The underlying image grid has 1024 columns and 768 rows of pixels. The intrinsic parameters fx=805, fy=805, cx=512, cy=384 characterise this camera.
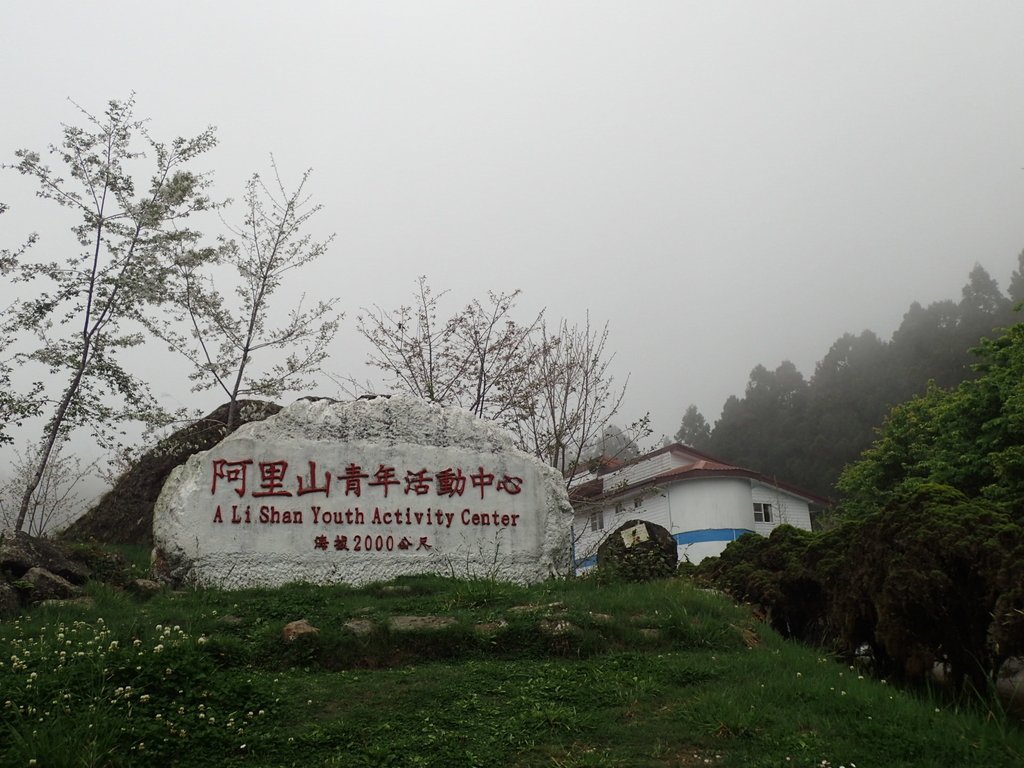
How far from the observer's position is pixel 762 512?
25.9 m

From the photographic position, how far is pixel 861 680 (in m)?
5.15

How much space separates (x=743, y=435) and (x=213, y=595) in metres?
33.7

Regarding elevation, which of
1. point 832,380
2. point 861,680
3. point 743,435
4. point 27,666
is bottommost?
point 861,680

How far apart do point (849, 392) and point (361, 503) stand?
108 feet

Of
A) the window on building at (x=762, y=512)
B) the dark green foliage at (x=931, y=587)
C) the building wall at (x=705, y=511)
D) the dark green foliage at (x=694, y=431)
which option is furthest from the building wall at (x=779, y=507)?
the dark green foliage at (x=931, y=587)

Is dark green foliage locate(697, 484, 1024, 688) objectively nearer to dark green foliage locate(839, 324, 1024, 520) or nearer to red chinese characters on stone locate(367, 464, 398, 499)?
red chinese characters on stone locate(367, 464, 398, 499)

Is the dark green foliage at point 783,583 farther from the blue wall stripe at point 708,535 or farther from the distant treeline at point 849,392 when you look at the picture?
the distant treeline at point 849,392

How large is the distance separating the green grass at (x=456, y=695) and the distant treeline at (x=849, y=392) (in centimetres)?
2992

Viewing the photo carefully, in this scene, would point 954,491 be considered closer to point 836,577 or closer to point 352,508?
point 836,577

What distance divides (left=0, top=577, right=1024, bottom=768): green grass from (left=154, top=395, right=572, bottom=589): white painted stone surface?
1.29 meters

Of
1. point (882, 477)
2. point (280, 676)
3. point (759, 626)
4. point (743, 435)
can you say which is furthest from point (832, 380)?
point (280, 676)

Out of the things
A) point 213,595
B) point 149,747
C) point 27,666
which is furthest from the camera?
point 213,595

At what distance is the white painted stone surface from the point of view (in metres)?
7.94

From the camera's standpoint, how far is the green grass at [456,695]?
398 centimetres
